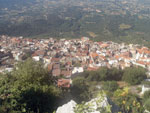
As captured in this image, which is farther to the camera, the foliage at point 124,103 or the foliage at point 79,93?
the foliage at point 79,93

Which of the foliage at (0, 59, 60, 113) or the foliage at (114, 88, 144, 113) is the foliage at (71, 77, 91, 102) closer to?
the foliage at (0, 59, 60, 113)

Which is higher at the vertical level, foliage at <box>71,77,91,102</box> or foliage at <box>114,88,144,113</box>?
foliage at <box>114,88,144,113</box>

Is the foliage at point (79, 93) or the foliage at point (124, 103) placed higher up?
the foliage at point (124, 103)

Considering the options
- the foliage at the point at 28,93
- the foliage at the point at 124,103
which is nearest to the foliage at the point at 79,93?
the foliage at the point at 28,93

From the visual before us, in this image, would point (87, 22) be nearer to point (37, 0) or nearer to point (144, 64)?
point (144, 64)

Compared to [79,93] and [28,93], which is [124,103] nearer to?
[28,93]

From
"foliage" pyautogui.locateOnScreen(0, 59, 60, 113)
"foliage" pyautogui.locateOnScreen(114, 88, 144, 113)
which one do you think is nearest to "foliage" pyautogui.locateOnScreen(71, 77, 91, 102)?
"foliage" pyautogui.locateOnScreen(0, 59, 60, 113)

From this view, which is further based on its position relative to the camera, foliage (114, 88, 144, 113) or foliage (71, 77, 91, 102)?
foliage (71, 77, 91, 102)

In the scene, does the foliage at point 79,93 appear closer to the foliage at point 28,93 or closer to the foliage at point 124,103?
the foliage at point 28,93
